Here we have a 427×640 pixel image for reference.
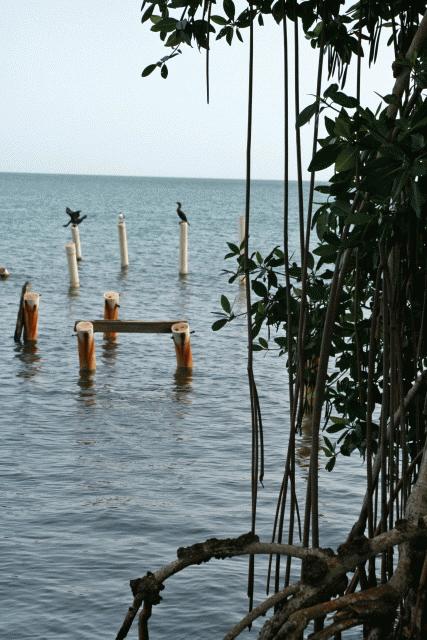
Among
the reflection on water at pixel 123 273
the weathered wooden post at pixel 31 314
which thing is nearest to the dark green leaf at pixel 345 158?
the weathered wooden post at pixel 31 314

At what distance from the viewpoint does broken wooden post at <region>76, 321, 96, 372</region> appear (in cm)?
1498

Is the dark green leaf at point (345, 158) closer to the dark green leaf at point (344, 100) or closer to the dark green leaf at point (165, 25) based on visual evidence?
the dark green leaf at point (344, 100)

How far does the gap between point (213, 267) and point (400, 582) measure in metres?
33.3

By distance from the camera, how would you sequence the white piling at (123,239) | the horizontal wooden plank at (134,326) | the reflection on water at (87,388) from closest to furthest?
the reflection on water at (87,388)
the horizontal wooden plank at (134,326)
the white piling at (123,239)

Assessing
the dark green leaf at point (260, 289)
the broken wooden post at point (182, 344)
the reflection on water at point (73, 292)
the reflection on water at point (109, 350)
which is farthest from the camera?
the reflection on water at point (73, 292)

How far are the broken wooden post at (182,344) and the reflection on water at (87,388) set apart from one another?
4.54 ft

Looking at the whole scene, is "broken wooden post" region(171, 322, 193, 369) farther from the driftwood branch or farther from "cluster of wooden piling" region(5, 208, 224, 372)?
the driftwood branch

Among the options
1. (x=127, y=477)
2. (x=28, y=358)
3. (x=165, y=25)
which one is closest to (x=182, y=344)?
(x=28, y=358)

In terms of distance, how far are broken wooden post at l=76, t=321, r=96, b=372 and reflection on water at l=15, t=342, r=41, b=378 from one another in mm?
846

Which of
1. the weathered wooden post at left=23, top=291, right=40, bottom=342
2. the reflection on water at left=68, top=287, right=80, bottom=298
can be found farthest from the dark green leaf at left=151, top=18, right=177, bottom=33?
the reflection on water at left=68, top=287, right=80, bottom=298

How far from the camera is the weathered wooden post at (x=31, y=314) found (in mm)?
17875

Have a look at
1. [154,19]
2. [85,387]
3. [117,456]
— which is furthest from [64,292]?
[154,19]

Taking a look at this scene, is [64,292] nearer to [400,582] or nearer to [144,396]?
[144,396]

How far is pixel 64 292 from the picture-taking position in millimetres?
27578
